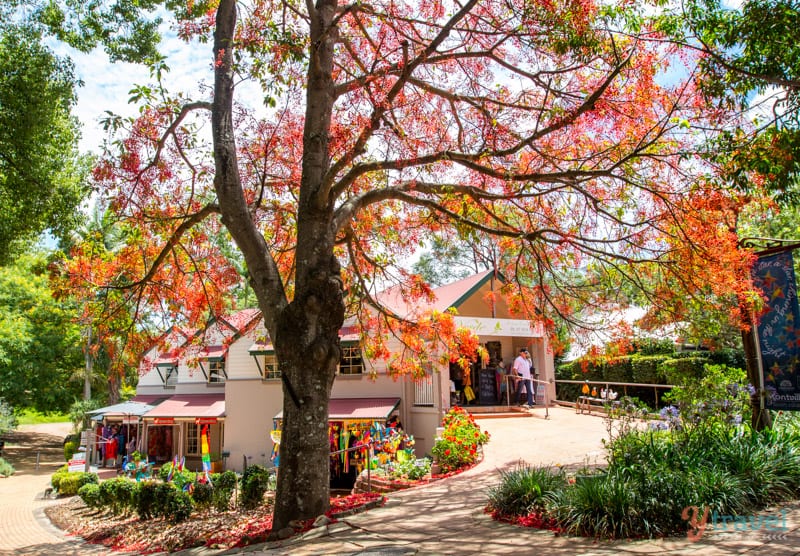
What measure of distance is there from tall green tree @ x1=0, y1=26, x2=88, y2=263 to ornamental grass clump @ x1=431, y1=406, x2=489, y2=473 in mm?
9757

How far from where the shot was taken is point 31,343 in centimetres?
3216

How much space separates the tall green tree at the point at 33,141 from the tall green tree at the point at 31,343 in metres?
17.2

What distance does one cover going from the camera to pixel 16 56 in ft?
43.9

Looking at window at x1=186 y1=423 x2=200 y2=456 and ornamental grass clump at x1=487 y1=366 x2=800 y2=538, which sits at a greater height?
ornamental grass clump at x1=487 y1=366 x2=800 y2=538

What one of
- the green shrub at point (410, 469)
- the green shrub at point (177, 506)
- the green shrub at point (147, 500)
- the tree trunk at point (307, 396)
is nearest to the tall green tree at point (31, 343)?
the green shrub at point (147, 500)

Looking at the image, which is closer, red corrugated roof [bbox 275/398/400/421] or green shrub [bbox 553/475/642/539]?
green shrub [bbox 553/475/642/539]

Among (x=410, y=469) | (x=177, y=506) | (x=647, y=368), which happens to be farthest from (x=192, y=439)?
(x=647, y=368)

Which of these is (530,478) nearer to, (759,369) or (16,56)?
(759,369)

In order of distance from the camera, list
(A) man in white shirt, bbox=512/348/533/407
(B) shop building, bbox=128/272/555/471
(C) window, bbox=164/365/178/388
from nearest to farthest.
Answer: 1. (B) shop building, bbox=128/272/555/471
2. (A) man in white shirt, bbox=512/348/533/407
3. (C) window, bbox=164/365/178/388

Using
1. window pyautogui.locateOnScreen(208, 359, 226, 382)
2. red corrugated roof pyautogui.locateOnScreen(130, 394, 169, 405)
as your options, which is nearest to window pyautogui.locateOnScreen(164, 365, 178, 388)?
red corrugated roof pyautogui.locateOnScreen(130, 394, 169, 405)

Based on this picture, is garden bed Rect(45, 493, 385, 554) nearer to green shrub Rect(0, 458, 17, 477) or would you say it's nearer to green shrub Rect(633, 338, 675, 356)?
green shrub Rect(0, 458, 17, 477)

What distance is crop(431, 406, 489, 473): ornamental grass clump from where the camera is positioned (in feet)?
41.5

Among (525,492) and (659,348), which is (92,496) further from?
(659,348)

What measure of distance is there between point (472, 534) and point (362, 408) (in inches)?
521
